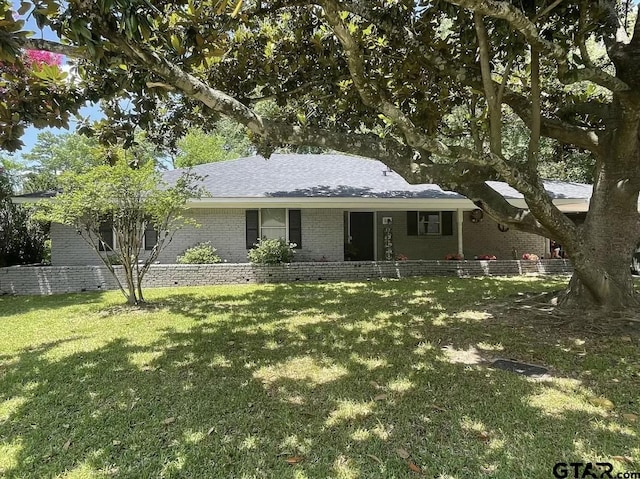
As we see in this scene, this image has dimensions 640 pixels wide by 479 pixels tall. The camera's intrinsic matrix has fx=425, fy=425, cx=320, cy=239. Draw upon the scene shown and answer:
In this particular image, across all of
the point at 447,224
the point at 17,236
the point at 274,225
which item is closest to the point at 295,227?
the point at 274,225

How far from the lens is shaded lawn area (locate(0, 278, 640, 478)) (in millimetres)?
3012

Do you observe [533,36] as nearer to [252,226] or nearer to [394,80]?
[394,80]

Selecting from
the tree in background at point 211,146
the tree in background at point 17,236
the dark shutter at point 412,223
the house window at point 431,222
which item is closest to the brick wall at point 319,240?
the dark shutter at point 412,223

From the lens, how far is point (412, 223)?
16141mm

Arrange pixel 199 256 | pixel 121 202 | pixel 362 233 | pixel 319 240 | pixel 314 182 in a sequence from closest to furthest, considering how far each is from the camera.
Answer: pixel 121 202, pixel 199 256, pixel 319 240, pixel 314 182, pixel 362 233

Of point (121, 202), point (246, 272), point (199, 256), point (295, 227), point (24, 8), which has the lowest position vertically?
point (246, 272)

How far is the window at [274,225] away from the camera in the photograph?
46.6 ft

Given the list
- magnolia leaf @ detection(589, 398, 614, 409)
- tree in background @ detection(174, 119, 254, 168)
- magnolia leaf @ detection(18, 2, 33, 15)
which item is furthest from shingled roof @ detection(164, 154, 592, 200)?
tree in background @ detection(174, 119, 254, 168)

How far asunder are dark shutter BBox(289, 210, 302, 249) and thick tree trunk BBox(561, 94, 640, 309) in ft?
28.8

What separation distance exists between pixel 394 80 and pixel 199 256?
26.4 feet

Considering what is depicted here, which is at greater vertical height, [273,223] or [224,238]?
[273,223]

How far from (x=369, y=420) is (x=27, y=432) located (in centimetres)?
284

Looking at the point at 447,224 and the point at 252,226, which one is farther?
the point at 447,224

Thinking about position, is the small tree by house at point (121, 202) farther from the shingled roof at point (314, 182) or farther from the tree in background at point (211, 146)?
the tree in background at point (211, 146)
